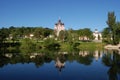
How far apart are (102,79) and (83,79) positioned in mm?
1770

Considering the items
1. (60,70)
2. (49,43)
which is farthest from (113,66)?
(49,43)

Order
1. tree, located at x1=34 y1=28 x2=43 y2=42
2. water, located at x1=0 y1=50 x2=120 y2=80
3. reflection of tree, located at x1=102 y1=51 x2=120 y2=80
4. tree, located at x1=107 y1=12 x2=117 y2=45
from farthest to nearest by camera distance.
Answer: tree, located at x1=34 y1=28 x2=43 y2=42, tree, located at x1=107 y1=12 x2=117 y2=45, reflection of tree, located at x1=102 y1=51 x2=120 y2=80, water, located at x1=0 y1=50 x2=120 y2=80

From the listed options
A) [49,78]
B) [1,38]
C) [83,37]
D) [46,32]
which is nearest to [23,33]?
[46,32]

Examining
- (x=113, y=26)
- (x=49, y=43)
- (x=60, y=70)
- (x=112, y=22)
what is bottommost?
(x=60, y=70)

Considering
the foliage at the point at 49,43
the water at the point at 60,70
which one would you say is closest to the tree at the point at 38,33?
the foliage at the point at 49,43

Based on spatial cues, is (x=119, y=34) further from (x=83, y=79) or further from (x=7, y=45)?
(x=83, y=79)

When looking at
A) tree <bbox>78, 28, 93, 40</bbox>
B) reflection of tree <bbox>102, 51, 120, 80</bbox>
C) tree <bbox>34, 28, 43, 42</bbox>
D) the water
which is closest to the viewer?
the water

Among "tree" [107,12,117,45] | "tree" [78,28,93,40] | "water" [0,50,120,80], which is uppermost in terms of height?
"tree" [107,12,117,45]

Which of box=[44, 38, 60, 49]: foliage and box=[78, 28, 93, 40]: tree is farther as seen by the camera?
box=[78, 28, 93, 40]: tree

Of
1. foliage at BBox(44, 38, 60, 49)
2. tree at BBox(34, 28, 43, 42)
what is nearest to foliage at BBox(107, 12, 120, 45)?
foliage at BBox(44, 38, 60, 49)

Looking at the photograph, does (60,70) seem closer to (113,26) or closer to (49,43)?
(49,43)

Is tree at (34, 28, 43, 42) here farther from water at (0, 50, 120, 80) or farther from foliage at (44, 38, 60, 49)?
water at (0, 50, 120, 80)

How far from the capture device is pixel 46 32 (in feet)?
361

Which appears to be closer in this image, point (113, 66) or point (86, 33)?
point (113, 66)
